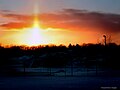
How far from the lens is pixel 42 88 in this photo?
25.5 meters

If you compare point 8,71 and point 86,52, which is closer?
point 8,71

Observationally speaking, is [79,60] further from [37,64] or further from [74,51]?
[74,51]

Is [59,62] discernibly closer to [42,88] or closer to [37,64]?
[37,64]

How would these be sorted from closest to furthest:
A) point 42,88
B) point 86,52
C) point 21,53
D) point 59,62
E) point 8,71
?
point 42,88
point 8,71
point 59,62
point 86,52
point 21,53

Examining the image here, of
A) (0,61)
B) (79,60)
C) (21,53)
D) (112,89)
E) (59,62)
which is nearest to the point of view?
(112,89)

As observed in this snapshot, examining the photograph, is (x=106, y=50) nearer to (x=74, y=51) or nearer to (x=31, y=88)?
(x=74, y=51)

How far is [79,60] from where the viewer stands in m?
75.9

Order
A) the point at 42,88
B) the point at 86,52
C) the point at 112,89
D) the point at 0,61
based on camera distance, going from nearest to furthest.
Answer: the point at 112,89, the point at 42,88, the point at 0,61, the point at 86,52

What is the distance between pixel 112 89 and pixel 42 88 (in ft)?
13.9

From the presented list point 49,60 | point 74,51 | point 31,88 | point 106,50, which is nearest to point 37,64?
point 49,60

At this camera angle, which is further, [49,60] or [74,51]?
[74,51]

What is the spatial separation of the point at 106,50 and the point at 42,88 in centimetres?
5559

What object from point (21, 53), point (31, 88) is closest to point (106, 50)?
point (21, 53)

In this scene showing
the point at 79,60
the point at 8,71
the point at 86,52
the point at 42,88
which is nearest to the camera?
the point at 42,88
